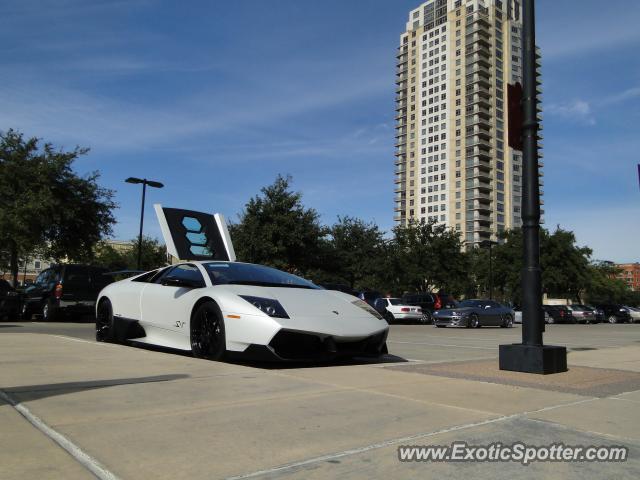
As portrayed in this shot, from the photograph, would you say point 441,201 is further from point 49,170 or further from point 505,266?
point 49,170

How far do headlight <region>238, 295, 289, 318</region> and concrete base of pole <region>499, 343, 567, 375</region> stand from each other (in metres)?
2.76

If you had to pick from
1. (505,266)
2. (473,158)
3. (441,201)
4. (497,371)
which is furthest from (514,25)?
(497,371)

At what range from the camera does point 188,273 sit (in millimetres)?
7551

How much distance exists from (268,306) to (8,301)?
14182 mm

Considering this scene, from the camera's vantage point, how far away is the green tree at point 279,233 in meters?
33.5

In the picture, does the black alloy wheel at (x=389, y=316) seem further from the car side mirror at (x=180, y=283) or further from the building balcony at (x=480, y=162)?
the building balcony at (x=480, y=162)

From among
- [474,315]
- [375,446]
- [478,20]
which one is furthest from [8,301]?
[478,20]

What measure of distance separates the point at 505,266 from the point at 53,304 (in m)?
42.2

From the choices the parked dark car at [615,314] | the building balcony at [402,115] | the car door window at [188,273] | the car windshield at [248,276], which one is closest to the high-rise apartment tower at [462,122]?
the building balcony at [402,115]

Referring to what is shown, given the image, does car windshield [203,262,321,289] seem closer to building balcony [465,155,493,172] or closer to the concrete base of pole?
the concrete base of pole

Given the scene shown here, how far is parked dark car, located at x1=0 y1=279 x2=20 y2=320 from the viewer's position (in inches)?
671

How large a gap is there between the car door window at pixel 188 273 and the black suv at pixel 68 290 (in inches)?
390

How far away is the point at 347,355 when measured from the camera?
655 centimetres

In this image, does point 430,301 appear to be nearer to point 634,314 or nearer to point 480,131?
point 634,314
